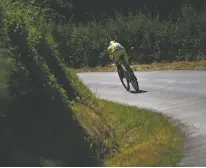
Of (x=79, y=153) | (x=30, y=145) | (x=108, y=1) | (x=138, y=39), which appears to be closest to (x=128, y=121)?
(x=79, y=153)

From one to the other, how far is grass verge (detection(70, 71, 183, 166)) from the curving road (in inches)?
12.2

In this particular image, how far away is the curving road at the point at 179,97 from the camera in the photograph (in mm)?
11156

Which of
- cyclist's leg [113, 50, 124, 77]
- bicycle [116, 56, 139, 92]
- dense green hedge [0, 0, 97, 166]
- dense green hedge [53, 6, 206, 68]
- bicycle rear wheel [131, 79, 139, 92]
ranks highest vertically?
dense green hedge [0, 0, 97, 166]

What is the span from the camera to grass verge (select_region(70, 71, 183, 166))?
9945 millimetres

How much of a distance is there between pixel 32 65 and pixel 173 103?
27.7ft

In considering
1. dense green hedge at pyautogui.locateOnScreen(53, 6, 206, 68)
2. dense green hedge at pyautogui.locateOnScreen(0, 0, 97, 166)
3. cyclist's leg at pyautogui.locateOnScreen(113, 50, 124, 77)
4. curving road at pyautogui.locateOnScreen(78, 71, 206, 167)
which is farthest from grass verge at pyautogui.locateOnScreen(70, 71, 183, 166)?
dense green hedge at pyautogui.locateOnScreen(53, 6, 206, 68)

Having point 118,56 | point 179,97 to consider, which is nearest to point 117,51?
point 118,56

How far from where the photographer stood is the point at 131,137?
1232 cm

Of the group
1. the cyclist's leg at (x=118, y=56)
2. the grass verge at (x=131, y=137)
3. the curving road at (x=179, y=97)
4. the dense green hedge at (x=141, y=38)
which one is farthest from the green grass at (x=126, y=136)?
the dense green hedge at (x=141, y=38)

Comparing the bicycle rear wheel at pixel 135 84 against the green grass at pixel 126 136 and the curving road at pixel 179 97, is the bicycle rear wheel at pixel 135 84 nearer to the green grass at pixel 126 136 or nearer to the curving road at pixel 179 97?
the curving road at pixel 179 97

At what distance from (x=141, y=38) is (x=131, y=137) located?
2631cm

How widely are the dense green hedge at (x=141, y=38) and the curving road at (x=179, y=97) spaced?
8067 millimetres

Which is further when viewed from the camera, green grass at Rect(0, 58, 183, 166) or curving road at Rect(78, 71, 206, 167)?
curving road at Rect(78, 71, 206, 167)

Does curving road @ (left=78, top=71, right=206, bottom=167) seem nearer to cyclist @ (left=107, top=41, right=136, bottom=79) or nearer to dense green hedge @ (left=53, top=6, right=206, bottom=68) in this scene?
cyclist @ (left=107, top=41, right=136, bottom=79)
